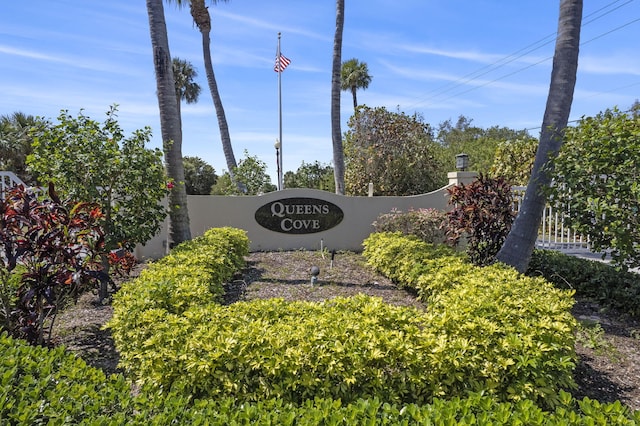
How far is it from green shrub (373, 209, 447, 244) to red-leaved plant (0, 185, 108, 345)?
21.1 feet

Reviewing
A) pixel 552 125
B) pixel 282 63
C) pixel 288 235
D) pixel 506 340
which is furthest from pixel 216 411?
pixel 282 63

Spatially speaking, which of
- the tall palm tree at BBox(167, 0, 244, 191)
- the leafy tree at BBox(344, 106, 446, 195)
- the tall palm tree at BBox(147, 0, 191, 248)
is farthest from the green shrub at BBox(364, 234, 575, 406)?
the tall palm tree at BBox(167, 0, 244, 191)

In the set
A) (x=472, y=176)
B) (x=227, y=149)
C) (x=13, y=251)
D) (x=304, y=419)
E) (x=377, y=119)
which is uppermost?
(x=377, y=119)

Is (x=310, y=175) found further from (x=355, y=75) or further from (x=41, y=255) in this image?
(x=41, y=255)

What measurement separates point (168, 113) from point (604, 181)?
251 inches

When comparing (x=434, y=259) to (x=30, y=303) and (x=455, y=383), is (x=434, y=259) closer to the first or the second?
(x=455, y=383)

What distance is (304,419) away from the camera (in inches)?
74.9

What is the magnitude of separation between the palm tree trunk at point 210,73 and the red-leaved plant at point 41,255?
35.5 feet

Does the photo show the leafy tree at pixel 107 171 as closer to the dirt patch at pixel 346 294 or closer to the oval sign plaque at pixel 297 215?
the dirt patch at pixel 346 294

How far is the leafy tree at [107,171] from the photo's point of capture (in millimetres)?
5375

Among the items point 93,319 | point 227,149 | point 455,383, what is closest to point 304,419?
point 455,383

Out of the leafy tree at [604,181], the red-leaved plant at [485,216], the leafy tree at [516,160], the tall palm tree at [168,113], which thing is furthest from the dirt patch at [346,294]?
the leafy tree at [516,160]

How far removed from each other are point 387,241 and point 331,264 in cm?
113

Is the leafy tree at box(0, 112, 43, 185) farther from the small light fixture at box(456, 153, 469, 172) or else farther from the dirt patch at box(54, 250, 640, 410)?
the small light fixture at box(456, 153, 469, 172)
